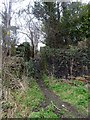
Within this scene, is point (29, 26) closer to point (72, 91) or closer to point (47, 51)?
point (47, 51)

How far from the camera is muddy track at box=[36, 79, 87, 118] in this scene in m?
2.93

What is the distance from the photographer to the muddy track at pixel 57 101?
9.61ft

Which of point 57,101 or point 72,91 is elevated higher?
point 72,91

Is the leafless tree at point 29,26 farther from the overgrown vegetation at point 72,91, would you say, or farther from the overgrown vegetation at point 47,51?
the overgrown vegetation at point 72,91

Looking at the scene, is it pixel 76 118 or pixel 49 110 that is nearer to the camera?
pixel 76 118

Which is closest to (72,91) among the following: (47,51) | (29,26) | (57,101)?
(57,101)

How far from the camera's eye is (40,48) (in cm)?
504

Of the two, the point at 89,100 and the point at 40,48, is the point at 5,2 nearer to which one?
the point at 40,48

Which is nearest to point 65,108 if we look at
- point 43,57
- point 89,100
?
point 89,100

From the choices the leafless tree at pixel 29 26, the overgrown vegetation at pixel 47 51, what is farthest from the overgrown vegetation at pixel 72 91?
the leafless tree at pixel 29 26

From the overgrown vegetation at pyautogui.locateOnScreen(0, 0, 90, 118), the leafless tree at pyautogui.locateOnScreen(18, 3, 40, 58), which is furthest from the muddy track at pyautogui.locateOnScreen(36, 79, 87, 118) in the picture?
the leafless tree at pyautogui.locateOnScreen(18, 3, 40, 58)

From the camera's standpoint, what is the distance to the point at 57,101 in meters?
3.44

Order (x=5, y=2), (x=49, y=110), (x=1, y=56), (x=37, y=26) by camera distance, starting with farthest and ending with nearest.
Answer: (x=37, y=26) < (x=5, y=2) < (x=1, y=56) < (x=49, y=110)

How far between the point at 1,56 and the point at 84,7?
2.49 metres
